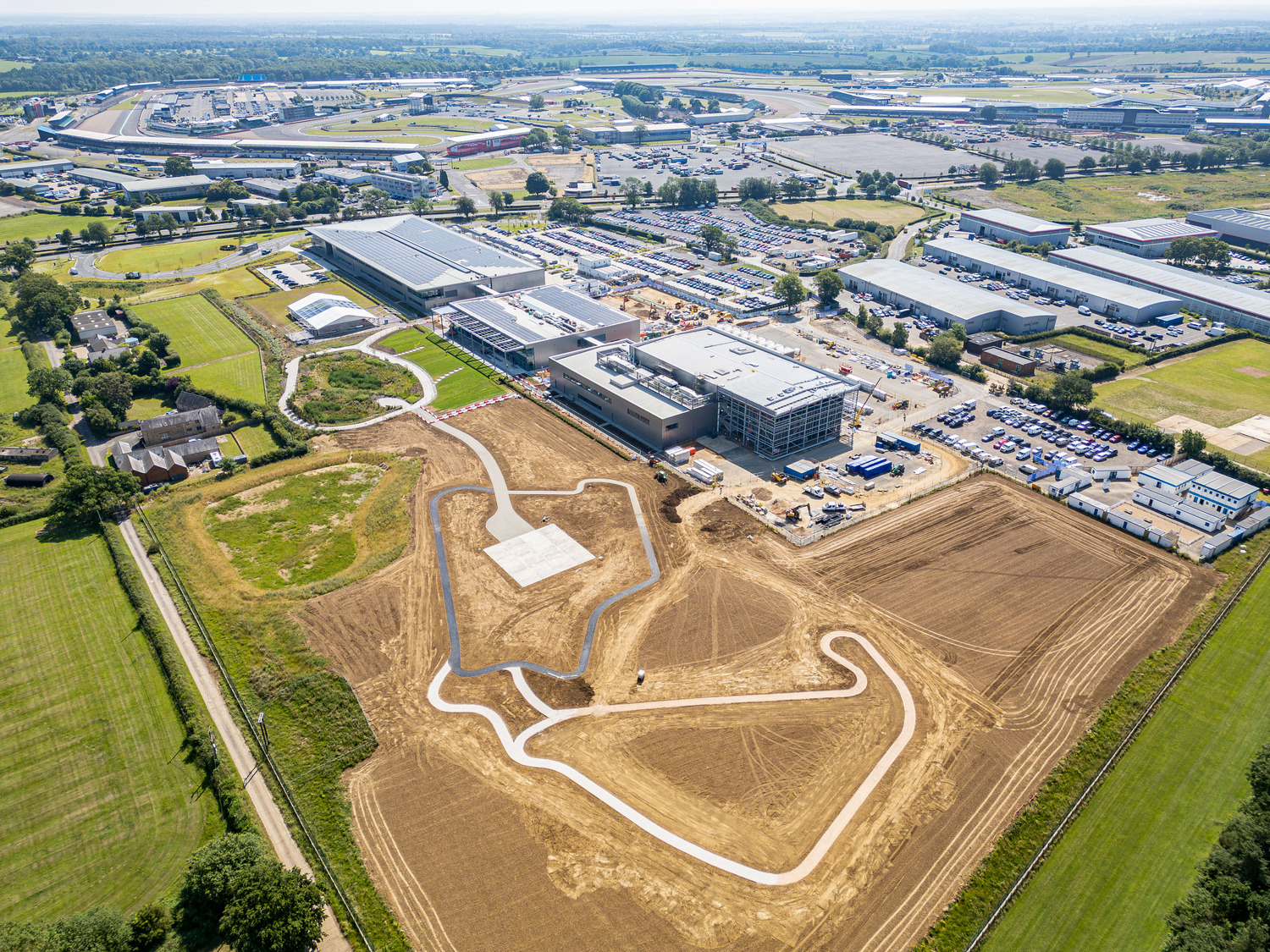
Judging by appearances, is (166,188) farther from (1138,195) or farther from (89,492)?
(1138,195)

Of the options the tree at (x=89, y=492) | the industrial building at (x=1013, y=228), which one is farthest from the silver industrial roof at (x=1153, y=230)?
the tree at (x=89, y=492)

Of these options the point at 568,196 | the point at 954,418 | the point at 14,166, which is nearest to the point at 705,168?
the point at 568,196

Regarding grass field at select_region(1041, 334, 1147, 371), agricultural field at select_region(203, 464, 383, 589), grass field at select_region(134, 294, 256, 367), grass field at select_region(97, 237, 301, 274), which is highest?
grass field at select_region(97, 237, 301, 274)

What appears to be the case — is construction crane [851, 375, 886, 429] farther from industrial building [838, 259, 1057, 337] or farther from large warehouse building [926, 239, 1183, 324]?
large warehouse building [926, 239, 1183, 324]

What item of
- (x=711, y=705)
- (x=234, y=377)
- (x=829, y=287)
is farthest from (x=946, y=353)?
(x=234, y=377)

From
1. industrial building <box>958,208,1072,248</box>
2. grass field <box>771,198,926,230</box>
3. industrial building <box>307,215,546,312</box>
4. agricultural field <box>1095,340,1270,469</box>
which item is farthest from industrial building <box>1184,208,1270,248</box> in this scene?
industrial building <box>307,215,546,312</box>

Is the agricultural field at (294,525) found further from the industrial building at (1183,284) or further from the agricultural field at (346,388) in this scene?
the industrial building at (1183,284)
